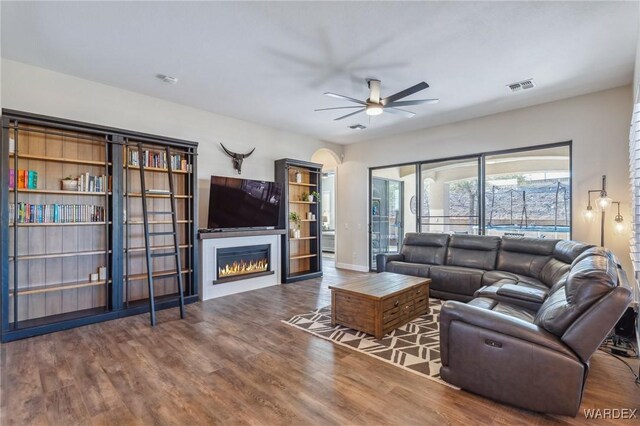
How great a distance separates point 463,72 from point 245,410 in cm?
425

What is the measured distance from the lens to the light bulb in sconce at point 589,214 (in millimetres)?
4348

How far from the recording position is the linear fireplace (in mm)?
5207

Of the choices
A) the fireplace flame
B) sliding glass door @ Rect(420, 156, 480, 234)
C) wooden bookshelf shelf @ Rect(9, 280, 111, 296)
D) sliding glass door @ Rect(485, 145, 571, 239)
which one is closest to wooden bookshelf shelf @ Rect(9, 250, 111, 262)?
wooden bookshelf shelf @ Rect(9, 280, 111, 296)

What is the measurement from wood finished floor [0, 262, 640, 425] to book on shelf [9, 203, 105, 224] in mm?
1316

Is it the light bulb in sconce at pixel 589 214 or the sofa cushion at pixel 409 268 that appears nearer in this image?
the light bulb in sconce at pixel 589 214

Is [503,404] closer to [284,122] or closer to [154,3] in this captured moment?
[154,3]

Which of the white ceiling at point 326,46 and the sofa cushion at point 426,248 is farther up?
the white ceiling at point 326,46

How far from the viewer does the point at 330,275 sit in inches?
273

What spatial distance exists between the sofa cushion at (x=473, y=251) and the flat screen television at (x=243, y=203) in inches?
128

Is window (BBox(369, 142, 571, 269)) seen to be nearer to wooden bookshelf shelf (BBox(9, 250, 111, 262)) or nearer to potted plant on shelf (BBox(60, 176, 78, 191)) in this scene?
wooden bookshelf shelf (BBox(9, 250, 111, 262))

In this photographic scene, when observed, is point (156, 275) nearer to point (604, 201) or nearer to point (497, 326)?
point (497, 326)

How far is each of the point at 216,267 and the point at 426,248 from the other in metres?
3.64

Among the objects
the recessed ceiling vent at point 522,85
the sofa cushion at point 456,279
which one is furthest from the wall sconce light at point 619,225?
the recessed ceiling vent at point 522,85

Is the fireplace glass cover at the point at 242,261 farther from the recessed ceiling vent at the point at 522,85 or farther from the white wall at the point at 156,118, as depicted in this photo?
the recessed ceiling vent at the point at 522,85
